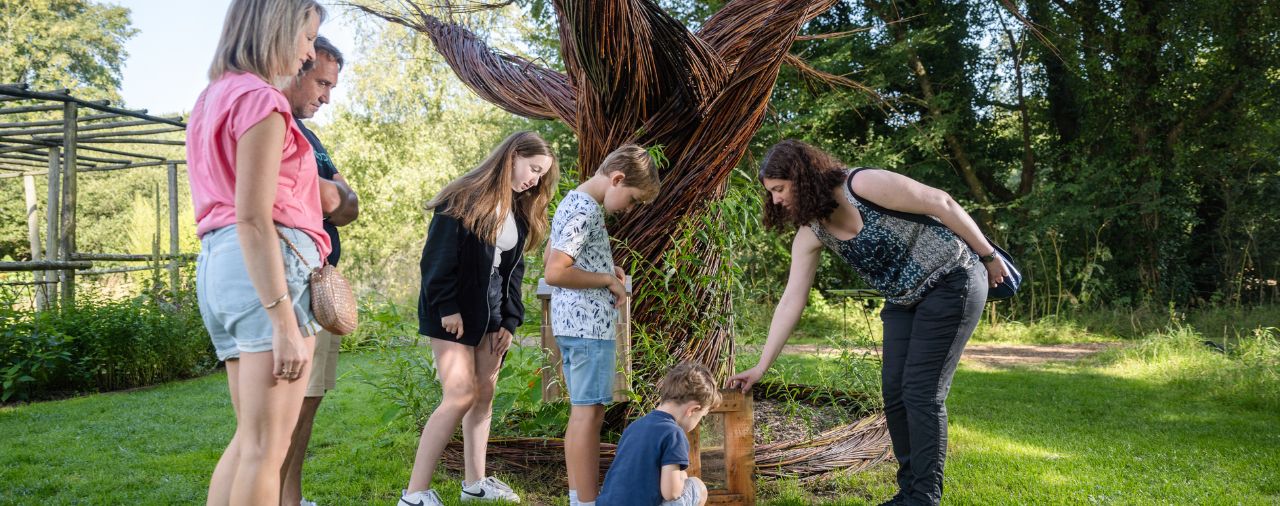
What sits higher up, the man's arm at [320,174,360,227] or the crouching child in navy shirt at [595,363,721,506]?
the man's arm at [320,174,360,227]

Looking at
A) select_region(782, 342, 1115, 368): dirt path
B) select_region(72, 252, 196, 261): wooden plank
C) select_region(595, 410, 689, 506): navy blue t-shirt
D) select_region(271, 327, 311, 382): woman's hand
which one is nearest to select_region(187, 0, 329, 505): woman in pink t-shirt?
select_region(271, 327, 311, 382): woman's hand

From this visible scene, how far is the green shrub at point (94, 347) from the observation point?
5594 mm

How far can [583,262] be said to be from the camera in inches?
99.9

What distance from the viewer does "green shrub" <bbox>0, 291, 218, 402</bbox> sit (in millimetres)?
5594

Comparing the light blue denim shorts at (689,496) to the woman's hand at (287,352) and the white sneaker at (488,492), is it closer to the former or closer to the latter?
the white sneaker at (488,492)

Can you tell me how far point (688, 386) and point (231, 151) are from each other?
135 centimetres

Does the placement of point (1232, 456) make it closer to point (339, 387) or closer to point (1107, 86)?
point (339, 387)

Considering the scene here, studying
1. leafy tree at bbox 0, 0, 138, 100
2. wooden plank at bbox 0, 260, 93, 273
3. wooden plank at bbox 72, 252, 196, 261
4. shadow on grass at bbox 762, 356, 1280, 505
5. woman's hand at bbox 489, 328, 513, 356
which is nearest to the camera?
woman's hand at bbox 489, 328, 513, 356

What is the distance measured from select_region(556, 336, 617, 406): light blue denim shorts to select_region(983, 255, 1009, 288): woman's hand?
1.19 metres

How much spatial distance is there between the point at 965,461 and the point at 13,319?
6347 mm

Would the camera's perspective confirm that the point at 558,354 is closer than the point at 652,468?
No

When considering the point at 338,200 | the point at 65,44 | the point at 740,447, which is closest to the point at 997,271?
the point at 740,447

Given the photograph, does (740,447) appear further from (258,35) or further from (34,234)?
(34,234)

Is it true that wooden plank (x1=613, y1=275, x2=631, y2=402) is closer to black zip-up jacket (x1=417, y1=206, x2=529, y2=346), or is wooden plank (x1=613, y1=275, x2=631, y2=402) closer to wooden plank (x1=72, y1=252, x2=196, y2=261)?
black zip-up jacket (x1=417, y1=206, x2=529, y2=346)
